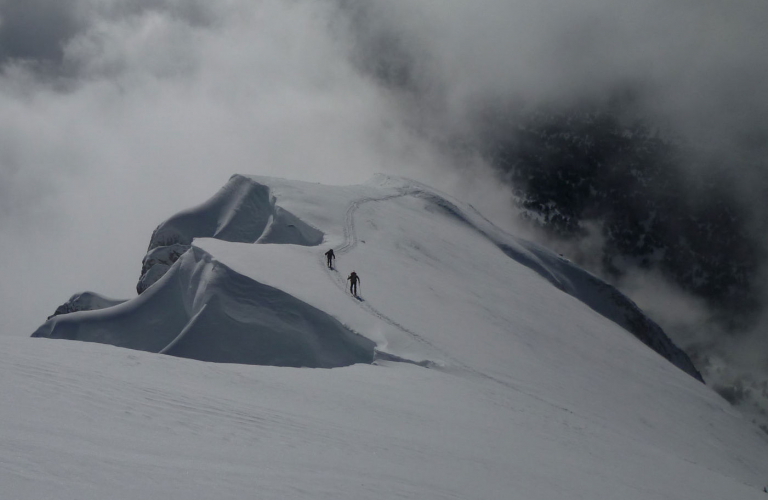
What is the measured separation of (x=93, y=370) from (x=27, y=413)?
3.70m

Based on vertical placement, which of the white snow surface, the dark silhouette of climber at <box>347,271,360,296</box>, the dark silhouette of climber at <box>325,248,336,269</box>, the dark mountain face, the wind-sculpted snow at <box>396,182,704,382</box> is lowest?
the white snow surface

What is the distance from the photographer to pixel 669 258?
13188 centimetres

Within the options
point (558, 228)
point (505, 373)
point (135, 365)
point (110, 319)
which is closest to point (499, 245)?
point (505, 373)

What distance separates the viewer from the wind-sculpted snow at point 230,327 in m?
20.2

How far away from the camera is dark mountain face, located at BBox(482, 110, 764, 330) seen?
12975 cm

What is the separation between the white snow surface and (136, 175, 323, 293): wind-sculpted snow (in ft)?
2.48

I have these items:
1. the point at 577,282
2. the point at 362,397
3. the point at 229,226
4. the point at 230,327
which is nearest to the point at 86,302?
the point at 229,226

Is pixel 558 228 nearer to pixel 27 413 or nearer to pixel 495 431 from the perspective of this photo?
pixel 495 431

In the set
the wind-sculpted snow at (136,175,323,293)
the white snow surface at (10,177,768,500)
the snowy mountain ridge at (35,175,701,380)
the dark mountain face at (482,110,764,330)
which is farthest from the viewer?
the dark mountain face at (482,110,764,330)

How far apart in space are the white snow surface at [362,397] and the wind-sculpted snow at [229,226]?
757 millimetres

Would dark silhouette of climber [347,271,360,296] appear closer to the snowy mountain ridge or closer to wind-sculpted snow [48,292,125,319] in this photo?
the snowy mountain ridge

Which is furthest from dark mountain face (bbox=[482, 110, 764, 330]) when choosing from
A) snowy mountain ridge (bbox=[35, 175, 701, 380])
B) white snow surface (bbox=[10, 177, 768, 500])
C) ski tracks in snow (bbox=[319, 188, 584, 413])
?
ski tracks in snow (bbox=[319, 188, 584, 413])

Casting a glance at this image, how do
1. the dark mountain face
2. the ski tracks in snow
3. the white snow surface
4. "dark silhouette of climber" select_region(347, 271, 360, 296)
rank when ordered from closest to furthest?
1. the white snow surface
2. the ski tracks in snow
3. "dark silhouette of climber" select_region(347, 271, 360, 296)
4. the dark mountain face

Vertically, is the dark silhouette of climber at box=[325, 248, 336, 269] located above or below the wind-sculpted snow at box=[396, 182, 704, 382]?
below
